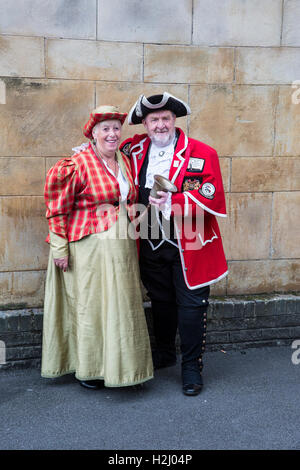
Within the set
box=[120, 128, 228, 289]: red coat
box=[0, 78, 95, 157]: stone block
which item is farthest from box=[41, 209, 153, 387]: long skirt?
box=[0, 78, 95, 157]: stone block

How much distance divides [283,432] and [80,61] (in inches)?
108

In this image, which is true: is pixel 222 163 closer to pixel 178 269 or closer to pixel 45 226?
pixel 178 269

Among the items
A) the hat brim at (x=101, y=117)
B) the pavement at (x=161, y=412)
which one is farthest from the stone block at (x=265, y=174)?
the pavement at (x=161, y=412)

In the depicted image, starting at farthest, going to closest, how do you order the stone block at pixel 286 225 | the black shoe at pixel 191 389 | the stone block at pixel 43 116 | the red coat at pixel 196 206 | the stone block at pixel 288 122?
the stone block at pixel 286 225 → the stone block at pixel 288 122 → the stone block at pixel 43 116 → the black shoe at pixel 191 389 → the red coat at pixel 196 206

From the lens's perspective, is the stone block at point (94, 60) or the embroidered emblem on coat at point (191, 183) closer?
the embroidered emblem on coat at point (191, 183)

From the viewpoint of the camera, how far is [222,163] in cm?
423

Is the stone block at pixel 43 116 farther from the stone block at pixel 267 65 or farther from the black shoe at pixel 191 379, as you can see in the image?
the black shoe at pixel 191 379

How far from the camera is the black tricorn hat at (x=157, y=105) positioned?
3.40 m

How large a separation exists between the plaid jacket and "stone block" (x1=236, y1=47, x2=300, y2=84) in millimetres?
1372

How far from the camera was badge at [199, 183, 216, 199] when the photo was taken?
3.45 meters

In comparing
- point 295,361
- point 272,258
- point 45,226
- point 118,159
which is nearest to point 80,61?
point 118,159

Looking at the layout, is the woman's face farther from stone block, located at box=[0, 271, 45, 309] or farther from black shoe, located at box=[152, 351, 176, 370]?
black shoe, located at box=[152, 351, 176, 370]

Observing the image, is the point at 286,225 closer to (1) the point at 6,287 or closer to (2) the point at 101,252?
(2) the point at 101,252

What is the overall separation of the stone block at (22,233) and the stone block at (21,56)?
0.87 meters
